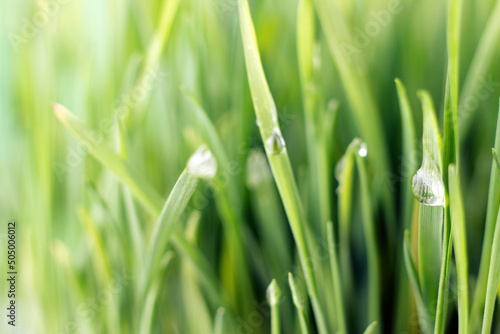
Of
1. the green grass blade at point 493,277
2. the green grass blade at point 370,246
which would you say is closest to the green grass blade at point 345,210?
the green grass blade at point 370,246

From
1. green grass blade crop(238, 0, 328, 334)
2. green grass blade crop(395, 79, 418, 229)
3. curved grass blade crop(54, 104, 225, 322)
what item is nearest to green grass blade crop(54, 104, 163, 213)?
curved grass blade crop(54, 104, 225, 322)

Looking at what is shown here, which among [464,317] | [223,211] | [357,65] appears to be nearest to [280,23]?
[357,65]

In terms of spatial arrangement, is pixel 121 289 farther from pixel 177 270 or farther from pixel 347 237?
pixel 347 237

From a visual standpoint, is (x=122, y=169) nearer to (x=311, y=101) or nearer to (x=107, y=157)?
(x=107, y=157)

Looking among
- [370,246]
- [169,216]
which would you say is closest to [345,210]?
[370,246]

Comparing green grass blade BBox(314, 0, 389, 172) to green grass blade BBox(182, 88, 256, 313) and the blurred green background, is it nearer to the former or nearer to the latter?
the blurred green background

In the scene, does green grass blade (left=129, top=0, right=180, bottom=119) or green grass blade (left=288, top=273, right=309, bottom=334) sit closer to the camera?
green grass blade (left=288, top=273, right=309, bottom=334)

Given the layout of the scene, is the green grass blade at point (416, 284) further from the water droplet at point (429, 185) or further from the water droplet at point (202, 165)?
the water droplet at point (202, 165)
